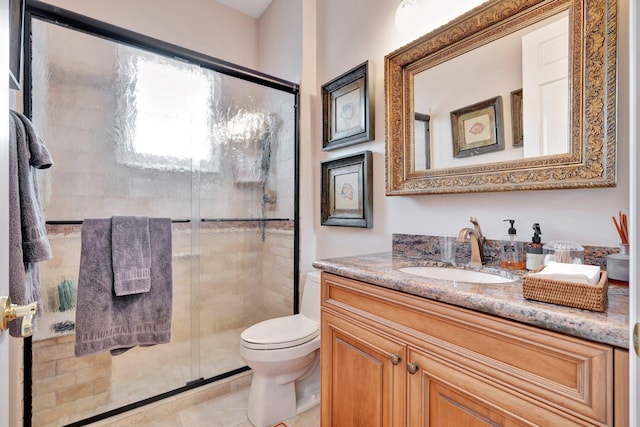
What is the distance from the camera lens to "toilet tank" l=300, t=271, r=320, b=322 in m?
1.86

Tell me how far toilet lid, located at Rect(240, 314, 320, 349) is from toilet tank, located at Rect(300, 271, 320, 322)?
0.03m

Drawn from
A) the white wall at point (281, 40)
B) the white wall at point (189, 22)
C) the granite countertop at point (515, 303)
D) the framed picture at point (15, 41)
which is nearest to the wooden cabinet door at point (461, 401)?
the granite countertop at point (515, 303)

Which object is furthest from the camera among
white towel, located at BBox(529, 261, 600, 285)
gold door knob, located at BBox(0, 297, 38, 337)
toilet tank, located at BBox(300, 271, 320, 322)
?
toilet tank, located at BBox(300, 271, 320, 322)

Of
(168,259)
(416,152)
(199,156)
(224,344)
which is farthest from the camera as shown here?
(224,344)

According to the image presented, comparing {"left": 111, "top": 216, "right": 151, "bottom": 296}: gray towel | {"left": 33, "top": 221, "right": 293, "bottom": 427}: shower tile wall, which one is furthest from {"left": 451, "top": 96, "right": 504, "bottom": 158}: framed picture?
{"left": 111, "top": 216, "right": 151, "bottom": 296}: gray towel

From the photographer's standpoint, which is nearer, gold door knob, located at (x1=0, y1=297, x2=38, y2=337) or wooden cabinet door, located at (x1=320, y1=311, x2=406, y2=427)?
gold door knob, located at (x1=0, y1=297, x2=38, y2=337)

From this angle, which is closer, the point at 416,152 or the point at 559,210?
the point at 559,210

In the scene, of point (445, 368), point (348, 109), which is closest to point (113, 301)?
point (445, 368)

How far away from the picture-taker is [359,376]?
108 cm

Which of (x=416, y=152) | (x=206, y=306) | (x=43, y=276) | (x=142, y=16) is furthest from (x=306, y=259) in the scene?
(x=142, y=16)

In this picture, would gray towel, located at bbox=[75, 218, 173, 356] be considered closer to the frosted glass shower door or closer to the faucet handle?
the frosted glass shower door

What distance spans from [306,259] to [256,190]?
62cm

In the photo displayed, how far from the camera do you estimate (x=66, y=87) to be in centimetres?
154

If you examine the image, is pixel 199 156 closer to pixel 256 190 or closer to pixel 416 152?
pixel 256 190
